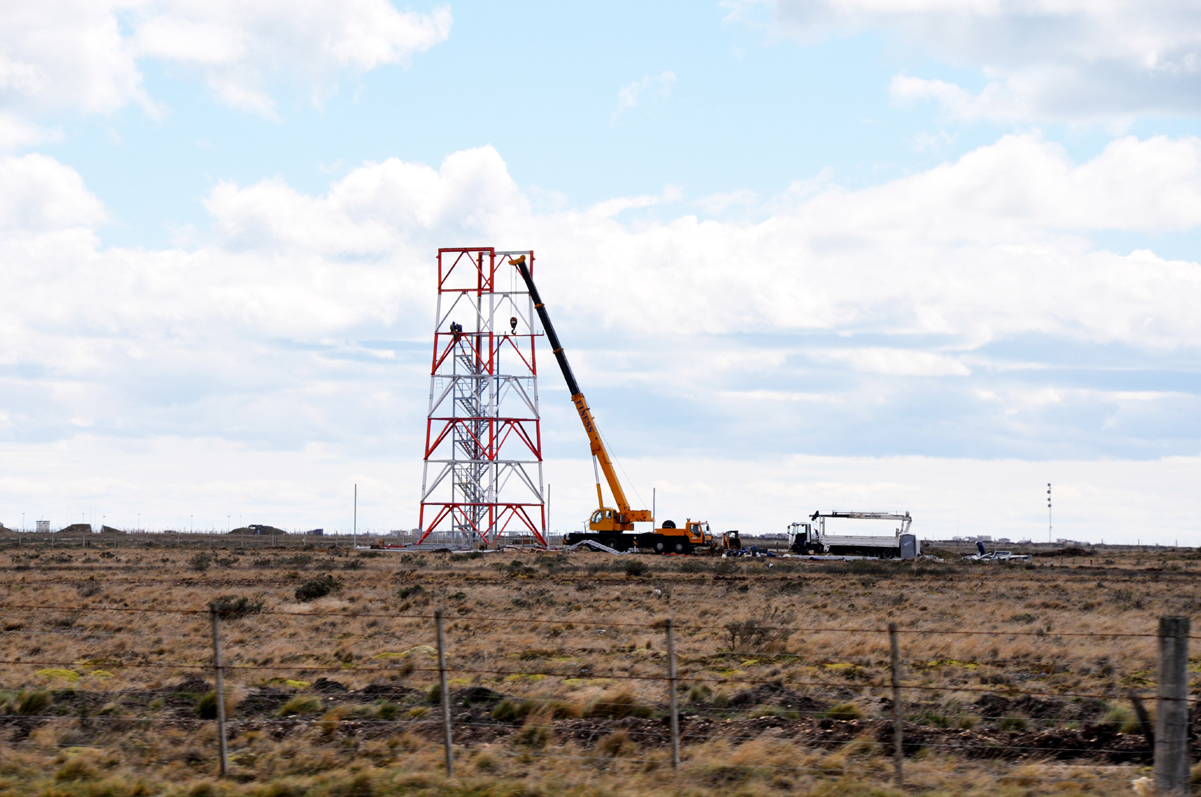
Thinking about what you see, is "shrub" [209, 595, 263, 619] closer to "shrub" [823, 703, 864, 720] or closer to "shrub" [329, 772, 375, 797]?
"shrub" [823, 703, 864, 720]

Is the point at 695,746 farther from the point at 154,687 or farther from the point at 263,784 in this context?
the point at 154,687

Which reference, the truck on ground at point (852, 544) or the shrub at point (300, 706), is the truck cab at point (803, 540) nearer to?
the truck on ground at point (852, 544)

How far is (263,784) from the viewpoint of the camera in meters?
10.8

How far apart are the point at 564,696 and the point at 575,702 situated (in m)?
0.72

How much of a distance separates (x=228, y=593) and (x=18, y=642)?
13.2 meters

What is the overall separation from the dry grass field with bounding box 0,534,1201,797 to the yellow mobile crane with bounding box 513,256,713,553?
38.4 metres

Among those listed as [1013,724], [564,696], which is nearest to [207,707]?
[564,696]

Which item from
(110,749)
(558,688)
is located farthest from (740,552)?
(110,749)

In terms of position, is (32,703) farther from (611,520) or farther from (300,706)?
(611,520)

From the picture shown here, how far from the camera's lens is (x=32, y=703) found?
14914 mm

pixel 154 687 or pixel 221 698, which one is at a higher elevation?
pixel 221 698

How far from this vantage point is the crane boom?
74438 millimetres

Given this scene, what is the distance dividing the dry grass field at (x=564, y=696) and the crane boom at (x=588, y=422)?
39398 millimetres

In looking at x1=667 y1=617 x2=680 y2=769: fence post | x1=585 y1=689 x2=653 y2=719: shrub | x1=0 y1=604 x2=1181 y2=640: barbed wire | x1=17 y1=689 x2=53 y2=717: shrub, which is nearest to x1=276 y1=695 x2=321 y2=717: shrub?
x1=0 y1=604 x2=1181 y2=640: barbed wire
